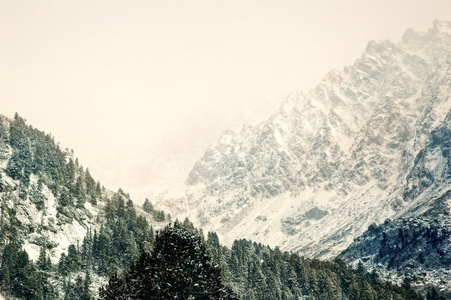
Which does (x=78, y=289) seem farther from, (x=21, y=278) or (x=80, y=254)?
(x=21, y=278)

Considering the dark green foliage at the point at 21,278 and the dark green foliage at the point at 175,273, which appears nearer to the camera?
the dark green foliage at the point at 175,273

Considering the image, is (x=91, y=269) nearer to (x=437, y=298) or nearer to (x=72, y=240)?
(x=72, y=240)

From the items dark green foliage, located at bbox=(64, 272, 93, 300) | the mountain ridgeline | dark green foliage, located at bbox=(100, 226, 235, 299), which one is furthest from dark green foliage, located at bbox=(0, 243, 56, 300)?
dark green foliage, located at bbox=(100, 226, 235, 299)

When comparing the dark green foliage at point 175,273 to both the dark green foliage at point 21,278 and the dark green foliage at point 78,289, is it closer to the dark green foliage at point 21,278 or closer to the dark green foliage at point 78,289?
the dark green foliage at point 21,278

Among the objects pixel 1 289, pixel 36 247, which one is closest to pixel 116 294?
pixel 1 289

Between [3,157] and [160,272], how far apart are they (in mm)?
141122

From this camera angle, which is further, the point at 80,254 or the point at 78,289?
the point at 80,254

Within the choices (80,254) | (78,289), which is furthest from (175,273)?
(80,254)

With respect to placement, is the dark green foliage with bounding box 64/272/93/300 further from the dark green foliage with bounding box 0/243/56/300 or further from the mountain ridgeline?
the dark green foliage with bounding box 0/243/56/300

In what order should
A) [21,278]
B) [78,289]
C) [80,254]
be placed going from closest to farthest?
[21,278], [78,289], [80,254]

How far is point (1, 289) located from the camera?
4983 inches

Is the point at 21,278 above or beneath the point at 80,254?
beneath

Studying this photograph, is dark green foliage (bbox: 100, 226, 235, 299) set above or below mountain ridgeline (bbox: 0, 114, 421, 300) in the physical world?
below

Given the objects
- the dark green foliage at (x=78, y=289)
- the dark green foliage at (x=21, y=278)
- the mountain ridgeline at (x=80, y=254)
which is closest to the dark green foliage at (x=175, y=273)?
the mountain ridgeline at (x=80, y=254)
